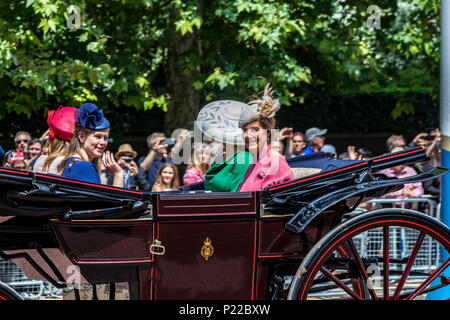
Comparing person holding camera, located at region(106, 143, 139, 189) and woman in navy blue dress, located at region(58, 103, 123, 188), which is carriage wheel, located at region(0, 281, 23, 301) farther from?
person holding camera, located at region(106, 143, 139, 189)

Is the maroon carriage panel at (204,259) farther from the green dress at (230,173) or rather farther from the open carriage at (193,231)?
the green dress at (230,173)

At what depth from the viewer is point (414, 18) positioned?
36.4ft

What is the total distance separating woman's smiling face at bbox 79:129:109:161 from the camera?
3.80 m

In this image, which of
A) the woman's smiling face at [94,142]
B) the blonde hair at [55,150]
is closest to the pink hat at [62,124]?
the blonde hair at [55,150]

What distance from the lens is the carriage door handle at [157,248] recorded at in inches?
128

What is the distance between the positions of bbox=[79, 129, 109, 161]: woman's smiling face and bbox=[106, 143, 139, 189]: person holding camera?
3191 millimetres

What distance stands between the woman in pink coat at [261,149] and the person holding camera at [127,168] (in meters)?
3.47

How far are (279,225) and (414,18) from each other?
8584 mm

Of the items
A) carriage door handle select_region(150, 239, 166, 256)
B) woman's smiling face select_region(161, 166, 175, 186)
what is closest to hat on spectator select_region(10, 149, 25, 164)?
woman's smiling face select_region(161, 166, 175, 186)

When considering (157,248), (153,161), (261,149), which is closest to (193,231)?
(157,248)

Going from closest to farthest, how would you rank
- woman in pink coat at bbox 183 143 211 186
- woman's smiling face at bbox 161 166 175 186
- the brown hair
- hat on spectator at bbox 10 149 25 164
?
woman's smiling face at bbox 161 166 175 186
woman in pink coat at bbox 183 143 211 186
the brown hair
hat on spectator at bbox 10 149 25 164

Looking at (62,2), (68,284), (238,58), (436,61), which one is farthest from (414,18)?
(68,284)

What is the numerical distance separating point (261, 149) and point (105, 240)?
1.03 metres
